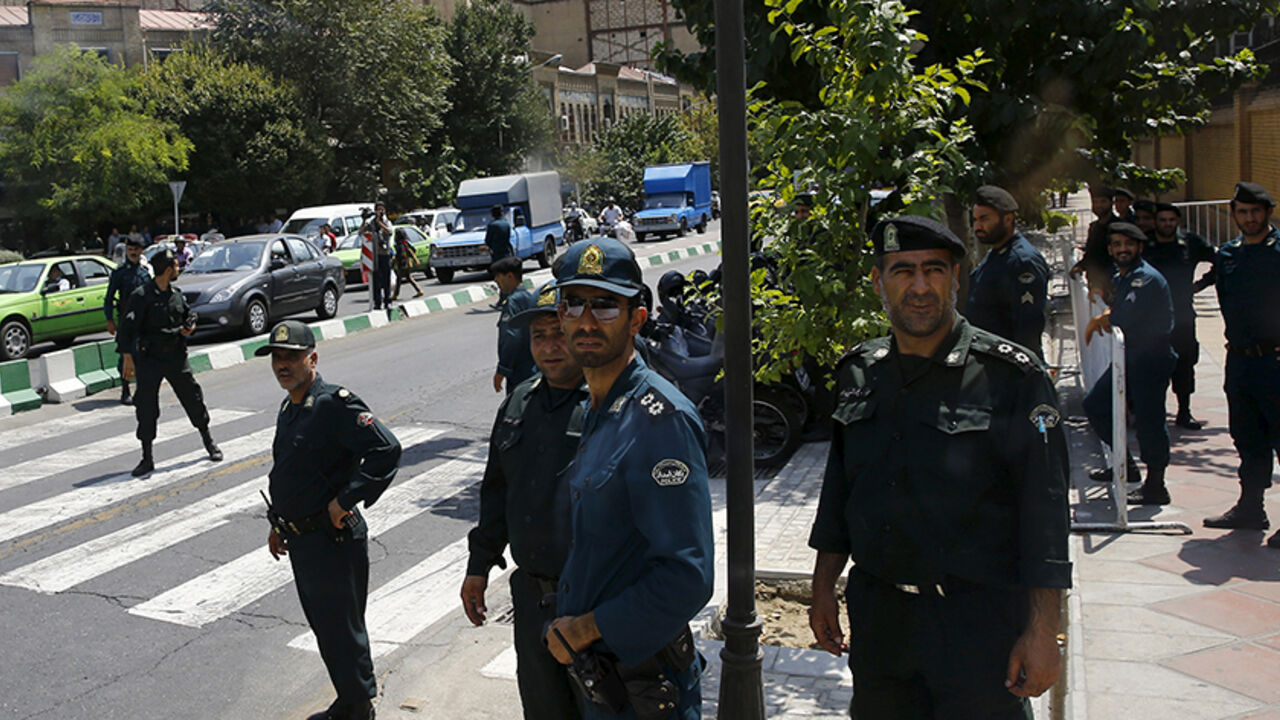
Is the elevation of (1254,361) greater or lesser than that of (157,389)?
greater

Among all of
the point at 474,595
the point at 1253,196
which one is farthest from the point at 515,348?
the point at 1253,196

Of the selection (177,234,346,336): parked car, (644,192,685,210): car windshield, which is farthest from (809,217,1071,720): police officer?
(644,192,685,210): car windshield

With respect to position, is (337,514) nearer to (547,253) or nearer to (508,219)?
(508,219)

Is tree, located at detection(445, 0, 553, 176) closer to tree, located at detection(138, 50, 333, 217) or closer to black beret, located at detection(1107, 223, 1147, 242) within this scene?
tree, located at detection(138, 50, 333, 217)

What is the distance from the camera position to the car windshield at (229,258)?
64.6 ft

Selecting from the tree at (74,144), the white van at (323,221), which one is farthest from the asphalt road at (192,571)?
the tree at (74,144)

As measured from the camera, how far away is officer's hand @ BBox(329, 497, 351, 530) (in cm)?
490

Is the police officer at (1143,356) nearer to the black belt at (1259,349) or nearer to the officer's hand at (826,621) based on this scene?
the black belt at (1259,349)

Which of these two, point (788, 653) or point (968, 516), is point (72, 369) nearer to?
point (788, 653)

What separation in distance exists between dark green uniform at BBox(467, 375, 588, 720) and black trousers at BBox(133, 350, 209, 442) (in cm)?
704

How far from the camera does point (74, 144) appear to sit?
37.1m

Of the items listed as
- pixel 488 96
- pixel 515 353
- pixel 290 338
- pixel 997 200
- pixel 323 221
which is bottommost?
pixel 515 353

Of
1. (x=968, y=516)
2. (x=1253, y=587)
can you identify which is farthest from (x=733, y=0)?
(x=1253, y=587)

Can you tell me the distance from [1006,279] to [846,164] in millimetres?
1585
